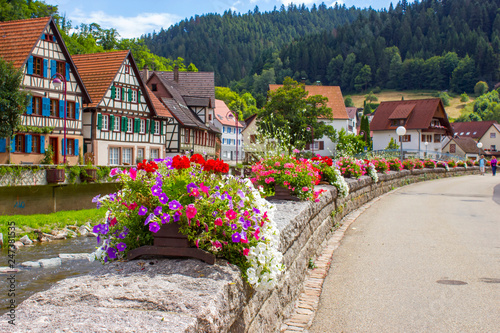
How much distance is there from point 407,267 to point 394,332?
2599mm

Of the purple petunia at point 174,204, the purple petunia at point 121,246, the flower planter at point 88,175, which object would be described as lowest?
the flower planter at point 88,175

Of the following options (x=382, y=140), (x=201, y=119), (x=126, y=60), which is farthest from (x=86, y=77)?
(x=382, y=140)

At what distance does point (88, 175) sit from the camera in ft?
86.0

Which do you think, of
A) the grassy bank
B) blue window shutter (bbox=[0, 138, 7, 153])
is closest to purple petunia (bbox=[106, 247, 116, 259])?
the grassy bank

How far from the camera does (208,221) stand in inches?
143

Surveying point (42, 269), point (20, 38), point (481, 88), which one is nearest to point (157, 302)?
point (42, 269)

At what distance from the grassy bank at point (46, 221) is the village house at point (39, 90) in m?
6.48

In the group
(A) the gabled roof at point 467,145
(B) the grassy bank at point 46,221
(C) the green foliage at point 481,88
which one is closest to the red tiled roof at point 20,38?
(B) the grassy bank at point 46,221

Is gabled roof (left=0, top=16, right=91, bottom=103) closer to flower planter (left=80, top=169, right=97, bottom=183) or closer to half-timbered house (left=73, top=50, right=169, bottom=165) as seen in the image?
half-timbered house (left=73, top=50, right=169, bottom=165)

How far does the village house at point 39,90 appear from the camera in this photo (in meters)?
30.0

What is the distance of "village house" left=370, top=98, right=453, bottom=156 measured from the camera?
226 feet

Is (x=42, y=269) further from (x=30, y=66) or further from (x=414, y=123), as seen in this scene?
(x=414, y=123)

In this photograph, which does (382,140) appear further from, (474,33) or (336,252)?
(474,33)

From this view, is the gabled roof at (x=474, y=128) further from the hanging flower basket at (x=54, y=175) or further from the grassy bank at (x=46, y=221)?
the grassy bank at (x=46, y=221)
